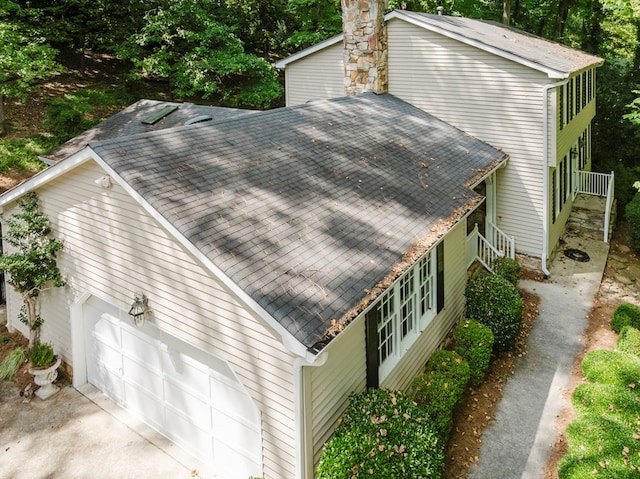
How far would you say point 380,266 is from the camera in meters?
6.29

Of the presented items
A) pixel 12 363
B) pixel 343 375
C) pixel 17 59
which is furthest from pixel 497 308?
pixel 17 59

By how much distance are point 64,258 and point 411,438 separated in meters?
6.33

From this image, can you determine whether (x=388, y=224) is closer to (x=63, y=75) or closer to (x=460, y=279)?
(x=460, y=279)

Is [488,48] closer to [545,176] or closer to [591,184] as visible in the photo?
[545,176]

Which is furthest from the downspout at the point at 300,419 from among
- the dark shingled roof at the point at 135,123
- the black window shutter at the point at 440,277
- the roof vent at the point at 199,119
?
the dark shingled roof at the point at 135,123

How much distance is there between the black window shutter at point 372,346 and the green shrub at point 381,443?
0.48 metres

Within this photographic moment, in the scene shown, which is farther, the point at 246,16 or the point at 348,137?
the point at 246,16

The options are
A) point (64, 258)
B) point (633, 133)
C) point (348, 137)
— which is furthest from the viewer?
point (633, 133)

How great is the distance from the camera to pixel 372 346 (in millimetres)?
6680

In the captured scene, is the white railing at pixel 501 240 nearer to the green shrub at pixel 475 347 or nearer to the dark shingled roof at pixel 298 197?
the dark shingled roof at pixel 298 197

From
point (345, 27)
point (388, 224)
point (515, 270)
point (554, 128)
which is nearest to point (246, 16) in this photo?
point (345, 27)

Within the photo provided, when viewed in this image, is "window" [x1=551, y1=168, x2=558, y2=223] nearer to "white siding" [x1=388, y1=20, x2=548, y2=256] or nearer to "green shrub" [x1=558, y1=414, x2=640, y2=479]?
"white siding" [x1=388, y1=20, x2=548, y2=256]

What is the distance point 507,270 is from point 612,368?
138 inches

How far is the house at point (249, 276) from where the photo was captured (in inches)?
217
